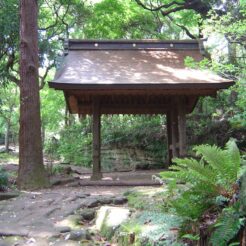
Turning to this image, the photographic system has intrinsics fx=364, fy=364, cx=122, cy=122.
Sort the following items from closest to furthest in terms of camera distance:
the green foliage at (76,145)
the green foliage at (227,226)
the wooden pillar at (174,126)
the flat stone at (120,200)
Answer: the green foliage at (227,226)
the flat stone at (120,200)
the wooden pillar at (174,126)
the green foliage at (76,145)

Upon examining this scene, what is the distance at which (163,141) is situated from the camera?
15.5m

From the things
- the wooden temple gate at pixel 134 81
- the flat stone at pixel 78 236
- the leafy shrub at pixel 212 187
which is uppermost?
the wooden temple gate at pixel 134 81

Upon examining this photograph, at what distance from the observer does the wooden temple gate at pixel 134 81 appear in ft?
31.0

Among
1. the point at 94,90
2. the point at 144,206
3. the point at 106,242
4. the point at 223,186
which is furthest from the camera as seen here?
the point at 94,90

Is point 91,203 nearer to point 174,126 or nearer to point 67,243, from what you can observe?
point 67,243

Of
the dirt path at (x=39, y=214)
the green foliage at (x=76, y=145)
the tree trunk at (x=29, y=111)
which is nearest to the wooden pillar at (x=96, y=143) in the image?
the tree trunk at (x=29, y=111)

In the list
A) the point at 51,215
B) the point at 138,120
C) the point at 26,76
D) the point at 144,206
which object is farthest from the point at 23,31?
the point at 138,120

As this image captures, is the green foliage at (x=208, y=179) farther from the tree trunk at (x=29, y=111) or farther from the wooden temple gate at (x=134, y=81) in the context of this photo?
the tree trunk at (x=29, y=111)

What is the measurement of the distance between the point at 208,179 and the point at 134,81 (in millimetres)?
6227

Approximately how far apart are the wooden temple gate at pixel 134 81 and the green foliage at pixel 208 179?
233 inches

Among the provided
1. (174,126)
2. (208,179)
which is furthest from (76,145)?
(208,179)

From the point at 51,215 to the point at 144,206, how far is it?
5.71 ft

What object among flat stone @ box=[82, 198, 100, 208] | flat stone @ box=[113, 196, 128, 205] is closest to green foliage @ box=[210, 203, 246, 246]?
flat stone @ box=[113, 196, 128, 205]

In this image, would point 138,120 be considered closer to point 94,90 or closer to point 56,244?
point 94,90
